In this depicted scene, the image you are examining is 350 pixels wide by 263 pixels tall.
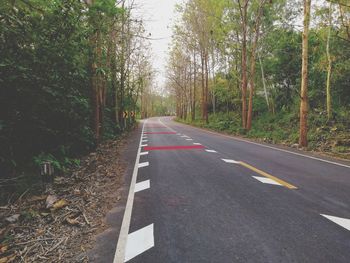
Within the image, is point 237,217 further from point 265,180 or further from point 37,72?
point 37,72

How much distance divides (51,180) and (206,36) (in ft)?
82.3

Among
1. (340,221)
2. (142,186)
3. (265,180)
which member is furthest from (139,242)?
(265,180)

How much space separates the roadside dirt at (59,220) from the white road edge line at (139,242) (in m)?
0.51

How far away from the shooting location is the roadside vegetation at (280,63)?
464 inches

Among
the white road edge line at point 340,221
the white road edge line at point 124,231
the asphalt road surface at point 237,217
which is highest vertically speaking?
the white road edge line at point 340,221

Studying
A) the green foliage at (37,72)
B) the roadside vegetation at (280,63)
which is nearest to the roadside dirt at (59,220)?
the green foliage at (37,72)

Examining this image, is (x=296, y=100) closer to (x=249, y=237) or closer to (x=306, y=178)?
(x=306, y=178)

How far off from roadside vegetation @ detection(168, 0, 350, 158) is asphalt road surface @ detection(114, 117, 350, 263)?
5.88 m

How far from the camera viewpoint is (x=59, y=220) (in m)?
→ 3.79

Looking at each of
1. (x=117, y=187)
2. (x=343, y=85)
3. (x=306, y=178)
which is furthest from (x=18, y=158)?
(x=343, y=85)

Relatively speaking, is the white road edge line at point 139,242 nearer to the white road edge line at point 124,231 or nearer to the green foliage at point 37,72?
the white road edge line at point 124,231

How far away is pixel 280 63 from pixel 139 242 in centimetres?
2074

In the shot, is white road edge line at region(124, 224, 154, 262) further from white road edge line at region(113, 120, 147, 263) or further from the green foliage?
the green foliage

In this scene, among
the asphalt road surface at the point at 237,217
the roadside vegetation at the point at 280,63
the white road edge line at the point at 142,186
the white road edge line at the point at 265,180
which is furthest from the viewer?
the roadside vegetation at the point at 280,63
